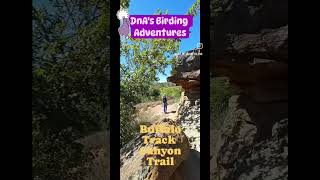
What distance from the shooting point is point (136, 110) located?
4.95m

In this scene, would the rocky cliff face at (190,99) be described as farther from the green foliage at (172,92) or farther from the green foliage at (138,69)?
the green foliage at (138,69)

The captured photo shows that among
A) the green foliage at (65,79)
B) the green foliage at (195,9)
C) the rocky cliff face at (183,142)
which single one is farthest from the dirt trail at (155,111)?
the green foliage at (195,9)

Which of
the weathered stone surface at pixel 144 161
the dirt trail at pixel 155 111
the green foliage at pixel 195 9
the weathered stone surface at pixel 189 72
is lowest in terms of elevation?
the weathered stone surface at pixel 144 161

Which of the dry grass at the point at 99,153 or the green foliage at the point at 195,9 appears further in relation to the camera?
the dry grass at the point at 99,153

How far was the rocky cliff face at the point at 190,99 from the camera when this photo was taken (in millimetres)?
4867

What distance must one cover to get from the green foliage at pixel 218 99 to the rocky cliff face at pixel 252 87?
2.6 inches

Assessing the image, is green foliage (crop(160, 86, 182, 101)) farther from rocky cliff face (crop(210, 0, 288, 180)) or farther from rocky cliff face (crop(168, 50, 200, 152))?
rocky cliff face (crop(210, 0, 288, 180))

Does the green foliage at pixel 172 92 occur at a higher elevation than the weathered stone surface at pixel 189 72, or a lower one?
lower

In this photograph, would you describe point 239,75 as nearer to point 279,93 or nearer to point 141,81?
point 279,93

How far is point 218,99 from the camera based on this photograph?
491cm

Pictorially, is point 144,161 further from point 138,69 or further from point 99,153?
point 138,69

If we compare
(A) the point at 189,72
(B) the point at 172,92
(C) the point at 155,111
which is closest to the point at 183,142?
(C) the point at 155,111

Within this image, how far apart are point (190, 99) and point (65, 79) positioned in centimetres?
140

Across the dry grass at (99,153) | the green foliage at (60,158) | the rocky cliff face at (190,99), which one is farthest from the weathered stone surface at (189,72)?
the green foliage at (60,158)
